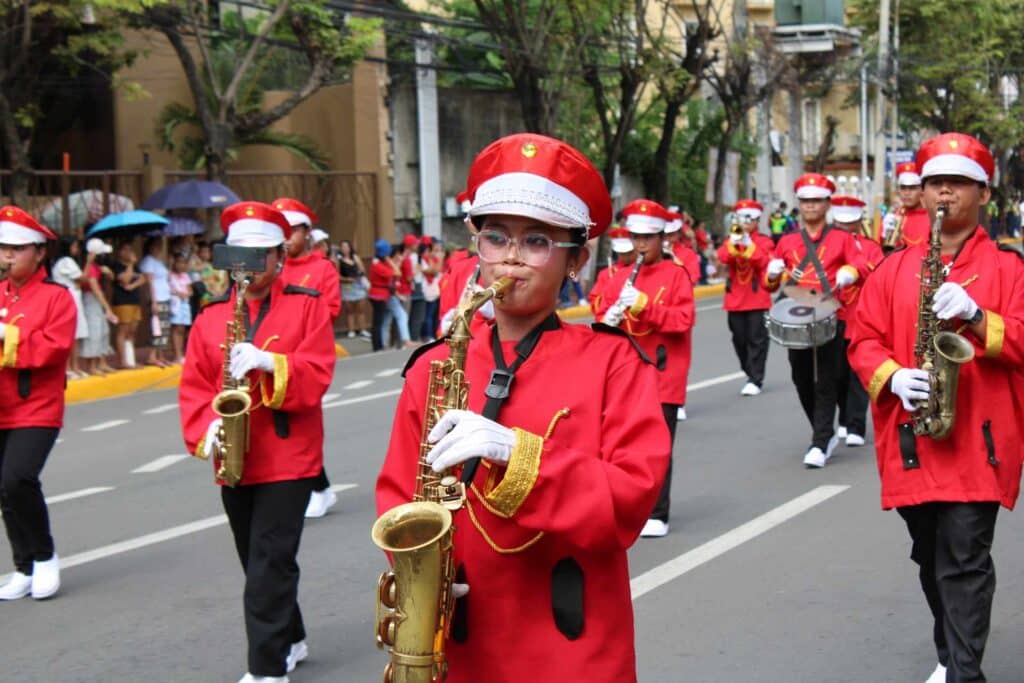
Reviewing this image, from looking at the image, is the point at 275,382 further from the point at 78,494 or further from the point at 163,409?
the point at 163,409

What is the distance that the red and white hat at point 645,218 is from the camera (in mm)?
9438

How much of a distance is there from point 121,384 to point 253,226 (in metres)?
11.8

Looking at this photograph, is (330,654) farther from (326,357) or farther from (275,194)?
(275,194)

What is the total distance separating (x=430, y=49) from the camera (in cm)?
3133

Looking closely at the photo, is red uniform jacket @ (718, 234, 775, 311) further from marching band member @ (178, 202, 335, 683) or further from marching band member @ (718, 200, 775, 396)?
marching band member @ (178, 202, 335, 683)

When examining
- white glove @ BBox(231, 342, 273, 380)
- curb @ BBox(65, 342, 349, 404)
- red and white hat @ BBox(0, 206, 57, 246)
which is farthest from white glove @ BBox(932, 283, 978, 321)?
curb @ BBox(65, 342, 349, 404)

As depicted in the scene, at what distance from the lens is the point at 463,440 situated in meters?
3.16

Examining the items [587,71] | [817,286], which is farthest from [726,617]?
[587,71]

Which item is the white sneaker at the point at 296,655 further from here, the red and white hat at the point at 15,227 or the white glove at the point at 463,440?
the white glove at the point at 463,440

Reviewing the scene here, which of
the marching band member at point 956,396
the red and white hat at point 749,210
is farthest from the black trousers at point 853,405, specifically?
the marching band member at point 956,396

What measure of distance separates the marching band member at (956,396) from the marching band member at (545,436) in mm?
2190

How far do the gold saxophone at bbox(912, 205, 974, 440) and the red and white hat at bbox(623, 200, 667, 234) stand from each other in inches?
152

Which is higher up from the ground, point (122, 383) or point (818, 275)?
point (818, 275)

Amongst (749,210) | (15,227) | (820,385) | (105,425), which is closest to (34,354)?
(15,227)
